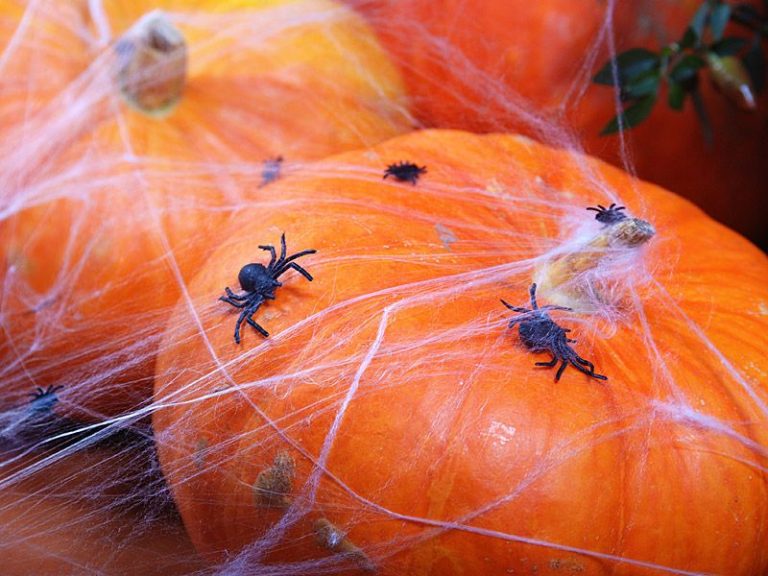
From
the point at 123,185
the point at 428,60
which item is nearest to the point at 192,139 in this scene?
the point at 123,185

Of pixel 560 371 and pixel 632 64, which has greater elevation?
pixel 632 64

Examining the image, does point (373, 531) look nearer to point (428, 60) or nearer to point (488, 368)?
point (488, 368)

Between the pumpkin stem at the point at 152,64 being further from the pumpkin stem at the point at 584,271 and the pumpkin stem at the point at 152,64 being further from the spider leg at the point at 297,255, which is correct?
the pumpkin stem at the point at 584,271

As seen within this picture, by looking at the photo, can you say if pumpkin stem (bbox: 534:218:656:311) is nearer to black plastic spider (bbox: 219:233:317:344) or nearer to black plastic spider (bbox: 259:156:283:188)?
black plastic spider (bbox: 219:233:317:344)

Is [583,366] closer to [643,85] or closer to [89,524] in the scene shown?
[89,524]

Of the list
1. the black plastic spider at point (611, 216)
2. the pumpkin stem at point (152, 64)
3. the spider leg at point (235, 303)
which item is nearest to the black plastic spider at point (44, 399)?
the spider leg at point (235, 303)

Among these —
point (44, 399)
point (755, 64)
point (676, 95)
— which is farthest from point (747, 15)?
point (44, 399)

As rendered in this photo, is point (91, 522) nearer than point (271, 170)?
Yes
